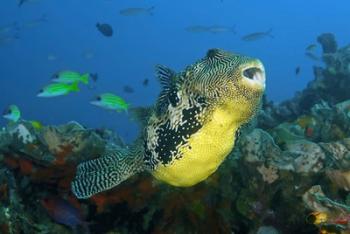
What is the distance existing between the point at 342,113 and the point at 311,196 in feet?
12.4

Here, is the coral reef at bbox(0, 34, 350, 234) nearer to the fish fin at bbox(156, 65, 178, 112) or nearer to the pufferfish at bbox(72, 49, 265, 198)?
the pufferfish at bbox(72, 49, 265, 198)

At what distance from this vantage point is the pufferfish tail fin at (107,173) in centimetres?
411

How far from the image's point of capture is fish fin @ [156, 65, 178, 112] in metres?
3.74

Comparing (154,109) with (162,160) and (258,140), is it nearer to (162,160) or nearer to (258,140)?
(162,160)

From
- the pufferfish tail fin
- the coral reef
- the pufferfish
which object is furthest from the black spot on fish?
the coral reef

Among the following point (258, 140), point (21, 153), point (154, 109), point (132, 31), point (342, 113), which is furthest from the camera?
point (132, 31)

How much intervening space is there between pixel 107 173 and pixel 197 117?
4.02 ft

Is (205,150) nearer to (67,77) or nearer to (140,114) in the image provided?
(140,114)

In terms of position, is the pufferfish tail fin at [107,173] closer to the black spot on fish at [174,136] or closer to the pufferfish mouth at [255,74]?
the black spot on fish at [174,136]

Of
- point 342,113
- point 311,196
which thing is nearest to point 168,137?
point 311,196

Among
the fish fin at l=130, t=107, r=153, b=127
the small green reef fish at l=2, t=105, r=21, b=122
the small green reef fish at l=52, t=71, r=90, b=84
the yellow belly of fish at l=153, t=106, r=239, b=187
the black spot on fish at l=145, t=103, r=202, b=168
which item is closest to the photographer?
the yellow belly of fish at l=153, t=106, r=239, b=187

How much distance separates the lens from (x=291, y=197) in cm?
429

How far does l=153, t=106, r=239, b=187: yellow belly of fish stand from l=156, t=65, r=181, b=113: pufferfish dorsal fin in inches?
16.0

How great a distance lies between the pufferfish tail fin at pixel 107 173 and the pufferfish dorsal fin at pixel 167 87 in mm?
573
